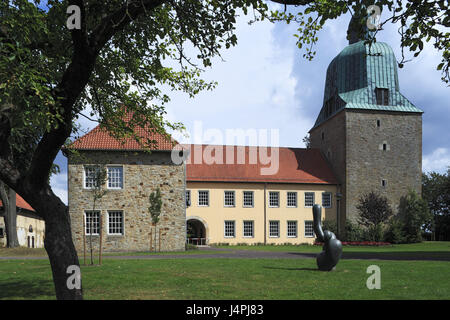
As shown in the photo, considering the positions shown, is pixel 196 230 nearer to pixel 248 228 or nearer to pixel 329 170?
pixel 248 228

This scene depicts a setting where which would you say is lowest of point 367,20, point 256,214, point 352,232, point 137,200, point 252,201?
point 352,232

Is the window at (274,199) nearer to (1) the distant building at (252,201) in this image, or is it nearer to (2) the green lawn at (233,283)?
(1) the distant building at (252,201)

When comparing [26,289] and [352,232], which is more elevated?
[26,289]

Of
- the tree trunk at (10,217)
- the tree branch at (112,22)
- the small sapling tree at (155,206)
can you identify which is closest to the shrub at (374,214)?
the small sapling tree at (155,206)

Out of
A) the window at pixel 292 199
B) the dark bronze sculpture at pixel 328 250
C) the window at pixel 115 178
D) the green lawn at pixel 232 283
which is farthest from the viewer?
the window at pixel 292 199

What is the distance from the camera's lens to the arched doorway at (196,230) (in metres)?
37.3

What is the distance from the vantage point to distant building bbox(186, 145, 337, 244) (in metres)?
37.8

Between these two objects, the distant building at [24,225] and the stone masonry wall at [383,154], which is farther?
the stone masonry wall at [383,154]

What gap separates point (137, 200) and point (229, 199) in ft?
45.2

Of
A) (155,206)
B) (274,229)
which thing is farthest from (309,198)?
(155,206)

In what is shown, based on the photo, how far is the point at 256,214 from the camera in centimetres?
3869

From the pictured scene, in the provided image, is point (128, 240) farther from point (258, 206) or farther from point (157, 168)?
point (258, 206)

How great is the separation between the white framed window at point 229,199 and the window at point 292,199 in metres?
5.48
